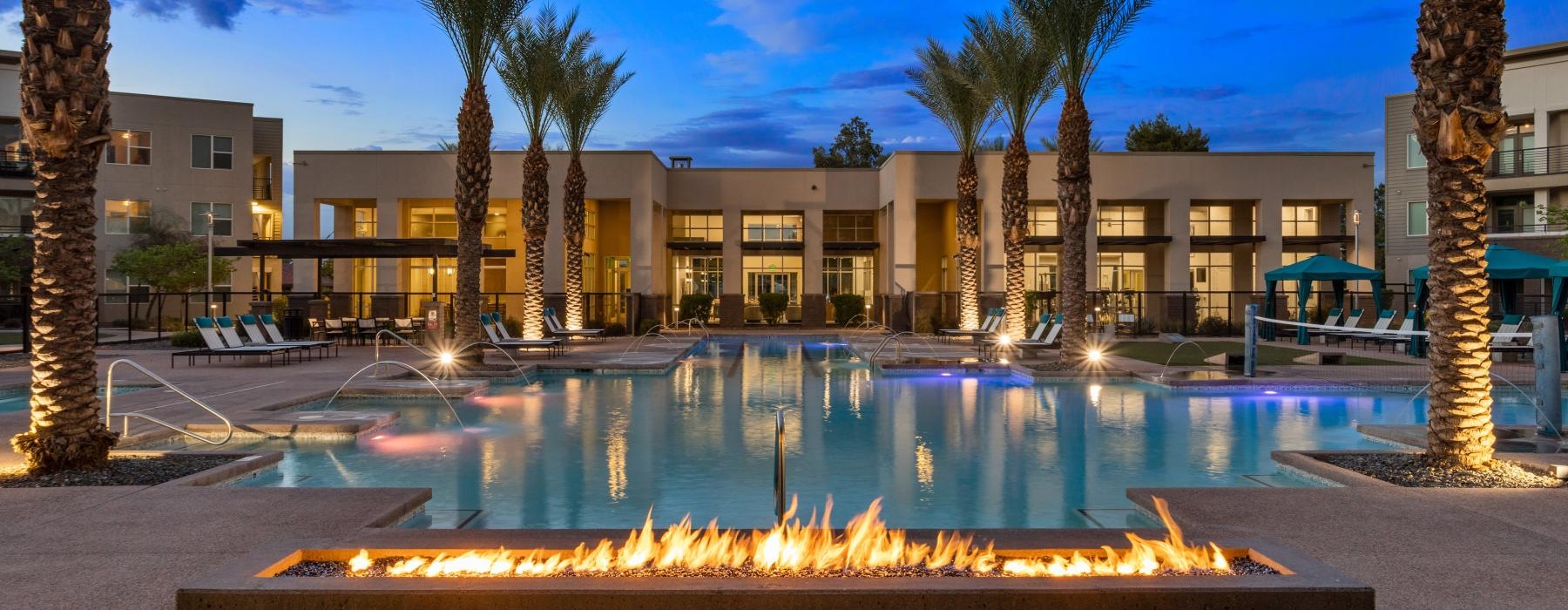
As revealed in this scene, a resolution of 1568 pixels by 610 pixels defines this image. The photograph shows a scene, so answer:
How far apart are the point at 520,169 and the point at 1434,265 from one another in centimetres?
3244

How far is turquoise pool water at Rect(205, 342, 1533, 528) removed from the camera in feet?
24.9

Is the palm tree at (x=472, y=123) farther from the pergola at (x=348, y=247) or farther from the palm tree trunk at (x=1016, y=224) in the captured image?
the palm tree trunk at (x=1016, y=224)

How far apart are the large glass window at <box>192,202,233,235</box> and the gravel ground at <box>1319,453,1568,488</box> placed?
43.9 meters

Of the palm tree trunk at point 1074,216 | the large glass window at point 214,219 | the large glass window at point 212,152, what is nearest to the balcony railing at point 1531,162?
the palm tree trunk at point 1074,216

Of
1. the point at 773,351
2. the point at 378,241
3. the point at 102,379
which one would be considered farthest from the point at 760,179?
the point at 102,379

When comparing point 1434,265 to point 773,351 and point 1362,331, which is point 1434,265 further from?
point 773,351

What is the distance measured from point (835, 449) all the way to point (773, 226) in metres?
32.1

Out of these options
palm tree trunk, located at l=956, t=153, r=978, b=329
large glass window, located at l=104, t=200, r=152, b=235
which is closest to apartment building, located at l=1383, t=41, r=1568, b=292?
palm tree trunk, located at l=956, t=153, r=978, b=329

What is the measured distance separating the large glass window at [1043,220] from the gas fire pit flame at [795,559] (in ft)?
118

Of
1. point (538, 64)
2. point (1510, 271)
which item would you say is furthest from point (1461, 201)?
point (538, 64)

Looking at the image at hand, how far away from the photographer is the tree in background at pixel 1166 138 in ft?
189

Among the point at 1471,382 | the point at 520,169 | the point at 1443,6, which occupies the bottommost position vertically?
the point at 1471,382

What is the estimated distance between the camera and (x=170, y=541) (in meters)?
5.28

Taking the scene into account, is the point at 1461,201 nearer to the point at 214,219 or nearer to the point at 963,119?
the point at 963,119
